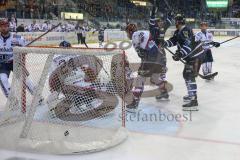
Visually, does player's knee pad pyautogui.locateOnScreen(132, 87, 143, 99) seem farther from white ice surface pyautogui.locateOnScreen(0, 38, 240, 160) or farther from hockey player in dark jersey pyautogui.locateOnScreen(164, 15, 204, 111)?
hockey player in dark jersey pyautogui.locateOnScreen(164, 15, 204, 111)

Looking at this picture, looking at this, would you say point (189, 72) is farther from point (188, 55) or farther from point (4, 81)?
point (4, 81)

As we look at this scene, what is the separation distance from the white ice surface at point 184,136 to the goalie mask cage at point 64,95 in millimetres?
242

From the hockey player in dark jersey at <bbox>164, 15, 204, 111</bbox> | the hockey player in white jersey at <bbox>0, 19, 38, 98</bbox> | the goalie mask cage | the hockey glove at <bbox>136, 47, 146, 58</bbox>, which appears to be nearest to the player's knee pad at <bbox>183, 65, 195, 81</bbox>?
the hockey player in dark jersey at <bbox>164, 15, 204, 111</bbox>

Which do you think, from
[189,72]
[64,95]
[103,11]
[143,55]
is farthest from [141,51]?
[103,11]

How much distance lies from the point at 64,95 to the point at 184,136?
4.20 feet

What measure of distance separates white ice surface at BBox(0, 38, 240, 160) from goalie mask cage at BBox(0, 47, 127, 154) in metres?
0.24

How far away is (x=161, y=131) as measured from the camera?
14.2ft

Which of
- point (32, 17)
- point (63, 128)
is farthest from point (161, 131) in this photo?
point (32, 17)

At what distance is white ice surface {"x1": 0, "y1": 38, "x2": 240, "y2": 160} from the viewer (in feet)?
11.7

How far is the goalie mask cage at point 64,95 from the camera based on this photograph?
13.0 feet

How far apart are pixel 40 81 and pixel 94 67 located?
57 centimetres

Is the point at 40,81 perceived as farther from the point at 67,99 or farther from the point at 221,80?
the point at 221,80

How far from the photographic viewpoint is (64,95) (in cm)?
425

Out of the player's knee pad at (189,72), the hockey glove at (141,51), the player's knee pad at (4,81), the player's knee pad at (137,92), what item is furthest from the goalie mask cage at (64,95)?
the player's knee pad at (189,72)
